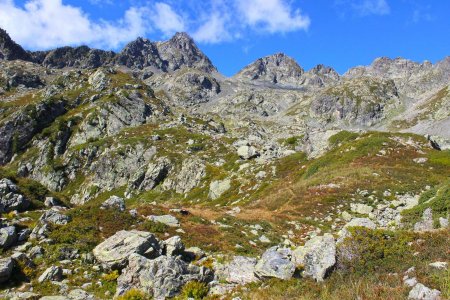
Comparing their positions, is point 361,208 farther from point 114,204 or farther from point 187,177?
point 187,177

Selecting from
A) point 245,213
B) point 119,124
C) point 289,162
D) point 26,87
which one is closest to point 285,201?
point 245,213

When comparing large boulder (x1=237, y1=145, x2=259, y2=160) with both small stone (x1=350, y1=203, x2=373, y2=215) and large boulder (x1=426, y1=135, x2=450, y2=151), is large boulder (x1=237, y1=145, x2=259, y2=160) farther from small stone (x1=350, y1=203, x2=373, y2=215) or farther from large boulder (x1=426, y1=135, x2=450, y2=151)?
small stone (x1=350, y1=203, x2=373, y2=215)

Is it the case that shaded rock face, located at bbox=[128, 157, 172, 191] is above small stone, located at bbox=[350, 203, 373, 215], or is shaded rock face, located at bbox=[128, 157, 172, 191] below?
above

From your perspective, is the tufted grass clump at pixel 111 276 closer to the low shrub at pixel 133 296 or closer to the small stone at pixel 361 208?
the low shrub at pixel 133 296

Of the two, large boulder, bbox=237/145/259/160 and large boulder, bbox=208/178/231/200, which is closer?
large boulder, bbox=208/178/231/200

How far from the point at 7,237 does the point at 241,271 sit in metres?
11.8

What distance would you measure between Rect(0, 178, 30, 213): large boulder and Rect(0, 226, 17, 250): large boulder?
6075 millimetres

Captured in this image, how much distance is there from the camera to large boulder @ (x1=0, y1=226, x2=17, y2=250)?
1700 cm

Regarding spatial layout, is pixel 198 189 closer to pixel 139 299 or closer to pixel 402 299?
pixel 139 299

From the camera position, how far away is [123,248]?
1673 cm

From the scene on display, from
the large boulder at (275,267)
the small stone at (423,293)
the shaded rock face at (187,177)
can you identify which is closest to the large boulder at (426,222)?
the large boulder at (275,267)

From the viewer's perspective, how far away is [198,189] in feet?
222

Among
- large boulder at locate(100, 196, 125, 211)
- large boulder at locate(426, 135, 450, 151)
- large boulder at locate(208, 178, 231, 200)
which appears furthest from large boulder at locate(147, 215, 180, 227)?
large boulder at locate(426, 135, 450, 151)

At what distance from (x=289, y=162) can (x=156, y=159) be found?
1499 inches
